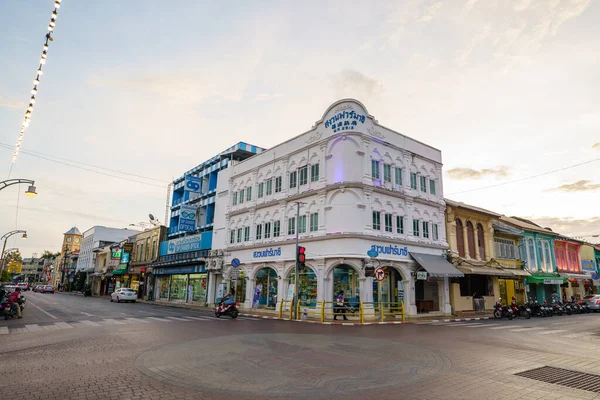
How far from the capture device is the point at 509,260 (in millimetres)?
34656

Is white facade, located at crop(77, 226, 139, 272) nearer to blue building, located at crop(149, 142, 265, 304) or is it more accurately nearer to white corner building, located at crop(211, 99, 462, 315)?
blue building, located at crop(149, 142, 265, 304)

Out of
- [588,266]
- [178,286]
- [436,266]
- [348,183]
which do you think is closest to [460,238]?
[436,266]

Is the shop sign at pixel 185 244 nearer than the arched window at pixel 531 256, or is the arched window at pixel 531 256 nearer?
the arched window at pixel 531 256

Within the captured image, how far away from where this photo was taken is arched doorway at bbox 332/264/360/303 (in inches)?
923

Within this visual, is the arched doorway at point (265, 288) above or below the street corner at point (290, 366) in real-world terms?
above

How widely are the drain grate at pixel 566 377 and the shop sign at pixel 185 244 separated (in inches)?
1336

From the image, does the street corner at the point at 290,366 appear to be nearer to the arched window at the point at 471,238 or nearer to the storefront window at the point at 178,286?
the arched window at the point at 471,238

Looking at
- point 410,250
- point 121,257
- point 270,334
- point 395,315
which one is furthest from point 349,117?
point 121,257

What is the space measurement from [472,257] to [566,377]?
83.7 feet

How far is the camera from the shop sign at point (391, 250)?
23844mm

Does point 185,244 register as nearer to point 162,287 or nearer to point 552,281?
point 162,287

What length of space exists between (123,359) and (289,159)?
2213cm

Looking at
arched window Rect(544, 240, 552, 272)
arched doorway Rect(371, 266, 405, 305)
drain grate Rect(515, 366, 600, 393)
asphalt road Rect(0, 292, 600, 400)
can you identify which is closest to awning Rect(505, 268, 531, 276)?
arched window Rect(544, 240, 552, 272)

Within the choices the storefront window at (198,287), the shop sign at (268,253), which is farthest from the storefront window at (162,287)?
the shop sign at (268,253)
